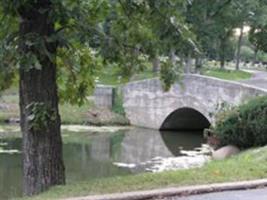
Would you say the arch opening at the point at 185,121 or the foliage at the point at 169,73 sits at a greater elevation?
the foliage at the point at 169,73

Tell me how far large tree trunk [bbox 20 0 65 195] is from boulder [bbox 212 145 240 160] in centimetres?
925

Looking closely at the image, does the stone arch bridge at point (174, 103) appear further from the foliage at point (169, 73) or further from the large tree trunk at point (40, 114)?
the large tree trunk at point (40, 114)

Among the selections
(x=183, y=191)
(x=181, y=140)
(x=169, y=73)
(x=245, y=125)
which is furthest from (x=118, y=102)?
(x=183, y=191)

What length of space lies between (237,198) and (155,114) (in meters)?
25.2

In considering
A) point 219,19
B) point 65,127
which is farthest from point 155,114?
point 219,19

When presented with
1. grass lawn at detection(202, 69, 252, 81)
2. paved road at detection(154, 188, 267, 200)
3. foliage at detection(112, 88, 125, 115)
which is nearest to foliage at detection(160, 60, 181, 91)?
paved road at detection(154, 188, 267, 200)

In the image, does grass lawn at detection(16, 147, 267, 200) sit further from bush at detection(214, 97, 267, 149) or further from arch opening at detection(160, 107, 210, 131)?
arch opening at detection(160, 107, 210, 131)

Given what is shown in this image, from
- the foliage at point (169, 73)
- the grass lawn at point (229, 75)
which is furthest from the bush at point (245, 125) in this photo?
the grass lawn at point (229, 75)

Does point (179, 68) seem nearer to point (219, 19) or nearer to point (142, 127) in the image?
point (142, 127)

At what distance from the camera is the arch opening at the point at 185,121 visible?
32.5 meters

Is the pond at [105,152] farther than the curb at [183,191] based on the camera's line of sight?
Yes

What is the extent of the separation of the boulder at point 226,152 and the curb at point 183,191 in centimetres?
874

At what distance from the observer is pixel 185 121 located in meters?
33.5

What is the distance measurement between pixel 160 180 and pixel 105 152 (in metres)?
16.8
